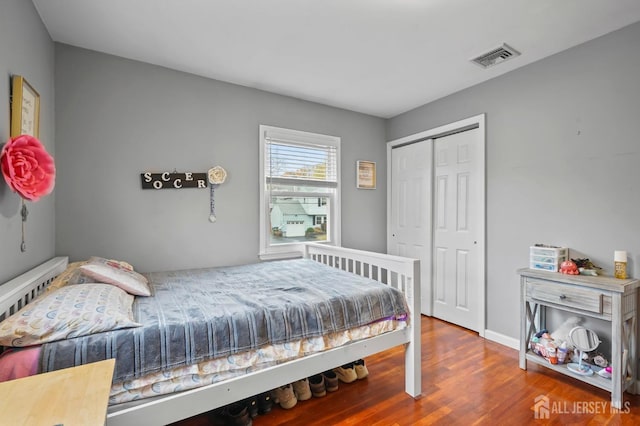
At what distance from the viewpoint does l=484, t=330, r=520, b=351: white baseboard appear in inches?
99.8

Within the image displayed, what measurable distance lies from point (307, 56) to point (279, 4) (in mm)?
586

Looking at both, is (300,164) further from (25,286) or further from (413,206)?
(25,286)

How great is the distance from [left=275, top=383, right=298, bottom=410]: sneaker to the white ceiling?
2272mm

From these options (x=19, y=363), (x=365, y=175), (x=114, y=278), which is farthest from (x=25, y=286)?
(x=365, y=175)

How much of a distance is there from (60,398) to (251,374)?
0.76 meters

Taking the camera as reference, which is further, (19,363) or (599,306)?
(599,306)

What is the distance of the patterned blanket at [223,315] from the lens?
1.16m

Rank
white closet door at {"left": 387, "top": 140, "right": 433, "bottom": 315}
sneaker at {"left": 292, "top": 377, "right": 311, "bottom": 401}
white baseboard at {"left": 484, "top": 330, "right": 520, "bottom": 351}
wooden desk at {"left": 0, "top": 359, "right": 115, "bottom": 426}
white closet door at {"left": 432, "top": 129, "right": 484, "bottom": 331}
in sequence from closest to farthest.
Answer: wooden desk at {"left": 0, "top": 359, "right": 115, "bottom": 426} → sneaker at {"left": 292, "top": 377, "right": 311, "bottom": 401} → white baseboard at {"left": 484, "top": 330, "right": 520, "bottom": 351} → white closet door at {"left": 432, "top": 129, "right": 484, "bottom": 331} → white closet door at {"left": 387, "top": 140, "right": 433, "bottom": 315}

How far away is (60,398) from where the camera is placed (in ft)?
2.60

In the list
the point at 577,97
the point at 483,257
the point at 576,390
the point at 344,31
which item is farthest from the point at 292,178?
the point at 576,390

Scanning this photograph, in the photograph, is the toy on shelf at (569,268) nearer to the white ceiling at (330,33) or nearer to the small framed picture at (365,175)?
the white ceiling at (330,33)

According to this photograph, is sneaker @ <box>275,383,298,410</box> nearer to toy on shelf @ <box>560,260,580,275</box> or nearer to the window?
the window

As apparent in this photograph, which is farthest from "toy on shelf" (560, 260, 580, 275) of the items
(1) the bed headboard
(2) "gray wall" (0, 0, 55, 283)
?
(2) "gray wall" (0, 0, 55, 283)

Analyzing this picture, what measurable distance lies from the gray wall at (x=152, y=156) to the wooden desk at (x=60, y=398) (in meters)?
1.64
